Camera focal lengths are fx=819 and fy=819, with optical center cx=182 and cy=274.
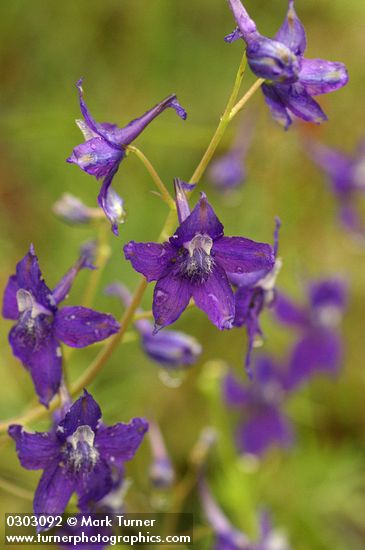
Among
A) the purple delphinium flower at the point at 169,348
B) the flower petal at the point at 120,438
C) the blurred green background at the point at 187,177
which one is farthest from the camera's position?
the blurred green background at the point at 187,177

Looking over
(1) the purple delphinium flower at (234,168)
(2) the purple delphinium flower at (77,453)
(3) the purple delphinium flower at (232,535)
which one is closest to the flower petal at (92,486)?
(2) the purple delphinium flower at (77,453)

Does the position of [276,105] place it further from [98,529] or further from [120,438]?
[98,529]

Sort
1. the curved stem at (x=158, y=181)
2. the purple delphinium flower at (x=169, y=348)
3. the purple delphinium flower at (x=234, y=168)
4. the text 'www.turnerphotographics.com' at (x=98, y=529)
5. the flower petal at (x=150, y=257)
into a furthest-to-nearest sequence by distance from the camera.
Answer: the purple delphinium flower at (x=234, y=168) → the purple delphinium flower at (x=169, y=348) → the text 'www.turnerphotographics.com' at (x=98, y=529) → the curved stem at (x=158, y=181) → the flower petal at (x=150, y=257)

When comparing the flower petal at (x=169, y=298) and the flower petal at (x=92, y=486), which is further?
the flower petal at (x=92, y=486)

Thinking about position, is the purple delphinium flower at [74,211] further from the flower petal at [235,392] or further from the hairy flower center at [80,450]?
the flower petal at [235,392]

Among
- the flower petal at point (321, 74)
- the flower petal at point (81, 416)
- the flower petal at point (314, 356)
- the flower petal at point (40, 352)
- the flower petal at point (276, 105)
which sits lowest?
the flower petal at point (81, 416)

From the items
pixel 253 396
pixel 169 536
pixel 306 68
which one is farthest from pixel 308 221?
pixel 306 68

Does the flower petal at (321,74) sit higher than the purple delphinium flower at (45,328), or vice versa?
the flower petal at (321,74)
